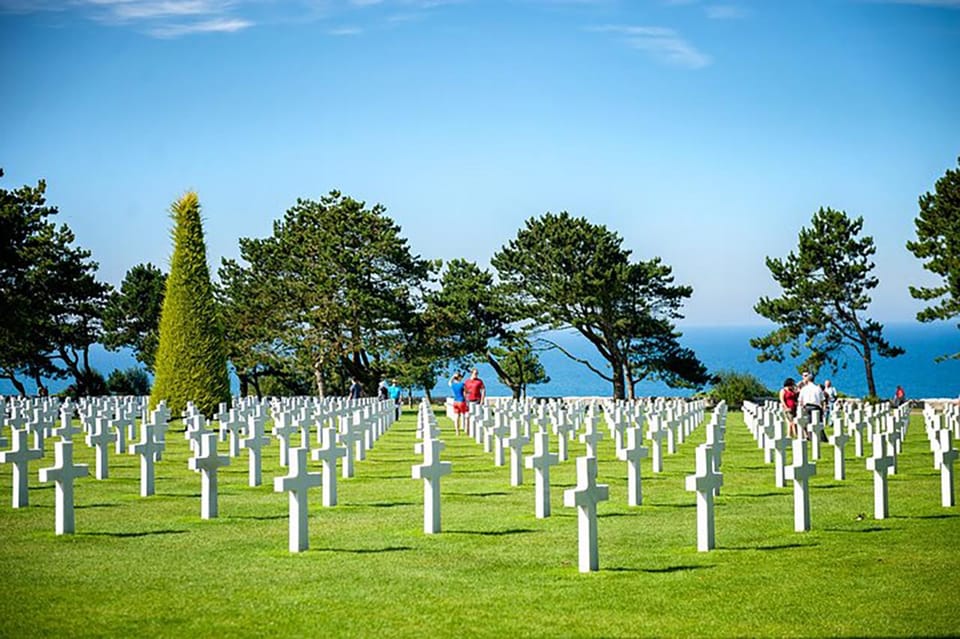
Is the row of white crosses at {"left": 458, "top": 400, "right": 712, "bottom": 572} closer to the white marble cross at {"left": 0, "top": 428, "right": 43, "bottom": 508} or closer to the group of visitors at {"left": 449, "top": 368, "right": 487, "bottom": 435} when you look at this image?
the group of visitors at {"left": 449, "top": 368, "right": 487, "bottom": 435}

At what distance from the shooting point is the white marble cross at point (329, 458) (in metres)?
12.9

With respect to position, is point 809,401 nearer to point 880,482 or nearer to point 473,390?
point 473,390

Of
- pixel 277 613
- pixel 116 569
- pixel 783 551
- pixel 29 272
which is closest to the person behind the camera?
pixel 277 613

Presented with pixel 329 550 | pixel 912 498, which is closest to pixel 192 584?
pixel 329 550

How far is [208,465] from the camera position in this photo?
38.6 feet

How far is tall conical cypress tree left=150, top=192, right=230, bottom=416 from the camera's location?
30859 mm

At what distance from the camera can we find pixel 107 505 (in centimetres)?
1345

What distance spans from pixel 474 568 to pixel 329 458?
3960mm

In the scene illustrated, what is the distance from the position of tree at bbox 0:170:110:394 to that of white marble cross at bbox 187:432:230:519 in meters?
31.4

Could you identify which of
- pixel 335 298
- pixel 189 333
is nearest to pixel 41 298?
pixel 335 298

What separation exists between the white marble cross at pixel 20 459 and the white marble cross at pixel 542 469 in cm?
516

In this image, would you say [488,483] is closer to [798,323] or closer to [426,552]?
[426,552]

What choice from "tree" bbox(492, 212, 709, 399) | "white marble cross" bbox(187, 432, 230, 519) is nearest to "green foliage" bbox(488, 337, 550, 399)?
"tree" bbox(492, 212, 709, 399)

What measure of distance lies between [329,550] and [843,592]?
4.24 metres
